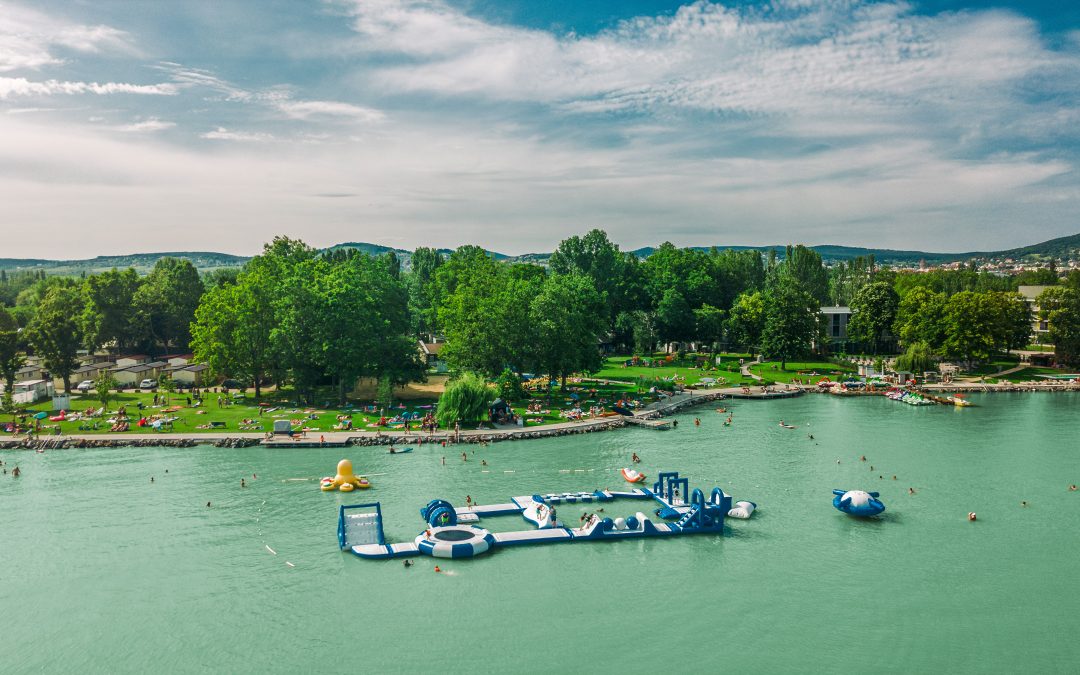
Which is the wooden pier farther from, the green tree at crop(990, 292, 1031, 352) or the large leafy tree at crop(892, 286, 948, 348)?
the green tree at crop(990, 292, 1031, 352)

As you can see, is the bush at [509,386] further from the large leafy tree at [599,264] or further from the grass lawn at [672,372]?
the large leafy tree at [599,264]

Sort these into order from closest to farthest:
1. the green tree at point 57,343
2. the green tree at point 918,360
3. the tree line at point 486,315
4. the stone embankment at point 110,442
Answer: the stone embankment at point 110,442
the tree line at point 486,315
the green tree at point 57,343
the green tree at point 918,360

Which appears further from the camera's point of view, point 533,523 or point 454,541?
point 533,523

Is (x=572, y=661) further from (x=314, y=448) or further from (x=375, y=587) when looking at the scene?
(x=314, y=448)

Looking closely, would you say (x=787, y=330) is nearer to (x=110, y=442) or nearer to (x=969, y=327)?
(x=969, y=327)

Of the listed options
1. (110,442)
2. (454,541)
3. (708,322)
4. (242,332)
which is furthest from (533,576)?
(708,322)

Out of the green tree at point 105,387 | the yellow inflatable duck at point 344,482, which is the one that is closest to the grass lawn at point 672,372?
the yellow inflatable duck at point 344,482

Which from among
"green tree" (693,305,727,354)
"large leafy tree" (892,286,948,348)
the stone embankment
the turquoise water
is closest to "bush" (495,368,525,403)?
the turquoise water
